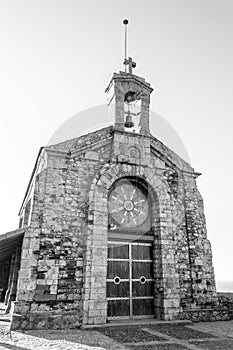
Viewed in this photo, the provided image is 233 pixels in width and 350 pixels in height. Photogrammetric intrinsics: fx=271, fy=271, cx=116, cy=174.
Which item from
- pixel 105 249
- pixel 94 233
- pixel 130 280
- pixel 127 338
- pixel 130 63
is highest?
pixel 130 63

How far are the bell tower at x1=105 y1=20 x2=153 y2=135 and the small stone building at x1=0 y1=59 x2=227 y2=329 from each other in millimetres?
45

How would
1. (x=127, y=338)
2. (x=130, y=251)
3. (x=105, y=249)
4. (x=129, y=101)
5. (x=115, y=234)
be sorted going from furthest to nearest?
(x=129, y=101) < (x=130, y=251) < (x=115, y=234) < (x=105, y=249) < (x=127, y=338)

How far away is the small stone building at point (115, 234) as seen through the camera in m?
8.37

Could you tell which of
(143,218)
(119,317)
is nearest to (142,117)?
(143,218)

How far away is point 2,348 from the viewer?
5.57 meters

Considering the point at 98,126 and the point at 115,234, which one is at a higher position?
the point at 98,126

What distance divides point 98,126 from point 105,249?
5.09 metres

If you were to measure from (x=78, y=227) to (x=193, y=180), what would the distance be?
5.57 m

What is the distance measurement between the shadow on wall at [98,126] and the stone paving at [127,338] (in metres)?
6.26

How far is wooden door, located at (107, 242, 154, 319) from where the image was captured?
364 inches

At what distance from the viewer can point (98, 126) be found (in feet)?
37.3

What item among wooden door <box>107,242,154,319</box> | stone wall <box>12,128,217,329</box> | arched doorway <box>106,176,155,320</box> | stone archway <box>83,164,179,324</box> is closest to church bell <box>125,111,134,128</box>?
stone wall <box>12,128,217,329</box>

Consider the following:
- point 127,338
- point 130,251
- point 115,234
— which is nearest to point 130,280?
point 130,251

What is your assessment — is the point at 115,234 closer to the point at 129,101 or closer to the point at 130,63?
the point at 129,101
